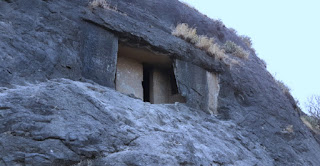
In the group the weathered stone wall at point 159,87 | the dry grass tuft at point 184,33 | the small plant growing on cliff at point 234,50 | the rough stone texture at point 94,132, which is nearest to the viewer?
the rough stone texture at point 94,132

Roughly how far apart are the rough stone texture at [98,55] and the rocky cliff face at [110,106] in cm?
2

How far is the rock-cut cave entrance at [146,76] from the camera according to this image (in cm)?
913

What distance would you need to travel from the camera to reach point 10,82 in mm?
6031

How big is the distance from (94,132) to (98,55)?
255cm

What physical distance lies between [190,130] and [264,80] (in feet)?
15.4

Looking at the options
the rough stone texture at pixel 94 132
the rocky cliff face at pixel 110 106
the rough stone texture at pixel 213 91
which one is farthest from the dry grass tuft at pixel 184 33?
the rough stone texture at pixel 94 132

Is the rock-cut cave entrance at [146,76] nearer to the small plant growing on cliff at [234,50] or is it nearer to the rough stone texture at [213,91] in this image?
the rough stone texture at [213,91]

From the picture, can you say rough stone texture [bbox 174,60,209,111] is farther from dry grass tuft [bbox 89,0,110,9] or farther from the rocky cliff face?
dry grass tuft [bbox 89,0,110,9]

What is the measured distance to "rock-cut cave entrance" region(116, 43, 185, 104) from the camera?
30.0 ft

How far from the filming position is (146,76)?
10.4m

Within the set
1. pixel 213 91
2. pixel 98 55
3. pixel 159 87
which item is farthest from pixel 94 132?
pixel 213 91

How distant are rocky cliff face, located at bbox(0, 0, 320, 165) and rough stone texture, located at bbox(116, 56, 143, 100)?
70 cm

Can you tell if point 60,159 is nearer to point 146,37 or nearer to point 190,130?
point 190,130

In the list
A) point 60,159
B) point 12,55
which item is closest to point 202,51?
point 12,55
